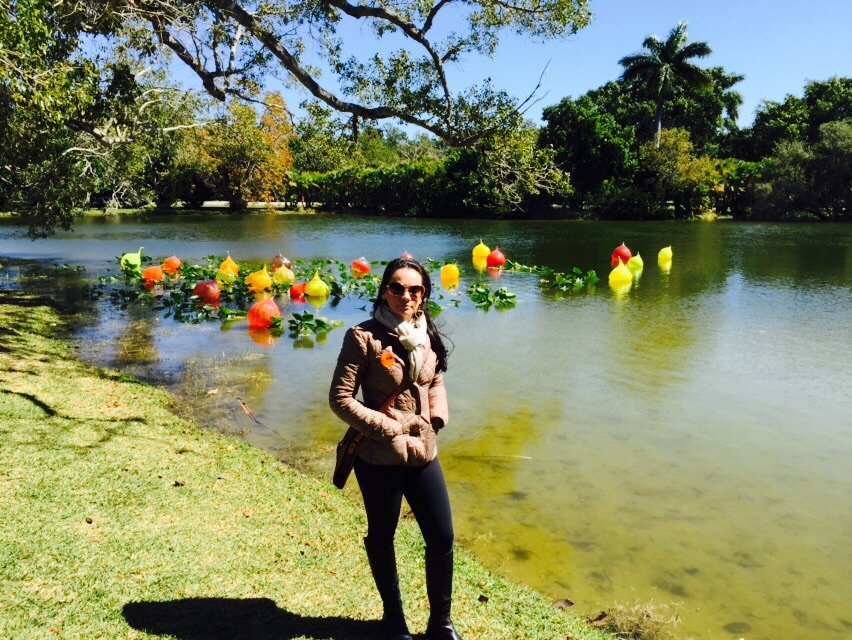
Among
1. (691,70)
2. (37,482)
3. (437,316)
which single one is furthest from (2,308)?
(691,70)

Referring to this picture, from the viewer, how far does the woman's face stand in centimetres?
309

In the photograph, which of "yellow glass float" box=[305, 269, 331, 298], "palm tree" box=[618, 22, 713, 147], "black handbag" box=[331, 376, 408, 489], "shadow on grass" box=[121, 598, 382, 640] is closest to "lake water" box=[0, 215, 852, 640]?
"yellow glass float" box=[305, 269, 331, 298]

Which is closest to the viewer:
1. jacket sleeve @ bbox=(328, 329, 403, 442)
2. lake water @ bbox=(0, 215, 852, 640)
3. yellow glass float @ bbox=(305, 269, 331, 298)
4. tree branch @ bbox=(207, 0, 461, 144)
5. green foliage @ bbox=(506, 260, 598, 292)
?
jacket sleeve @ bbox=(328, 329, 403, 442)

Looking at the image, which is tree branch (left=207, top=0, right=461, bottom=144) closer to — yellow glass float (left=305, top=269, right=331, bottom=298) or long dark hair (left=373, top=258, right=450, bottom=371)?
yellow glass float (left=305, top=269, right=331, bottom=298)

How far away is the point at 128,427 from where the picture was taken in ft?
19.6

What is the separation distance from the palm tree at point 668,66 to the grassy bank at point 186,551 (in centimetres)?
4498

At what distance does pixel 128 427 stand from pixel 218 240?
79.7ft

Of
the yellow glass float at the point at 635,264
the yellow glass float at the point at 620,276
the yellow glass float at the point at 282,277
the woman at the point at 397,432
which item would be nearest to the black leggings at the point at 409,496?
the woman at the point at 397,432

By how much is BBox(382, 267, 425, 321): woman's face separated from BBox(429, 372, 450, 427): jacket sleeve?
1.09 feet

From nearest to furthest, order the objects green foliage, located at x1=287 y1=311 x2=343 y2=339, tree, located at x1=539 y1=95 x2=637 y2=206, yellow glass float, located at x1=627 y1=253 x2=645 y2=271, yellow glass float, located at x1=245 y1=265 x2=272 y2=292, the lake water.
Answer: the lake water < green foliage, located at x1=287 y1=311 x2=343 y2=339 < yellow glass float, located at x1=245 y1=265 x2=272 y2=292 < yellow glass float, located at x1=627 y1=253 x2=645 y2=271 < tree, located at x1=539 y1=95 x2=637 y2=206

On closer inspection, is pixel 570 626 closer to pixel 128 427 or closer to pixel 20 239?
pixel 128 427

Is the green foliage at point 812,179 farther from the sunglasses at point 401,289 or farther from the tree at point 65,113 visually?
the sunglasses at point 401,289

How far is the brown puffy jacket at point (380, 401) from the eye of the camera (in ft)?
9.68

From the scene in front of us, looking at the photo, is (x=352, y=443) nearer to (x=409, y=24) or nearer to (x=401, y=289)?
(x=401, y=289)
